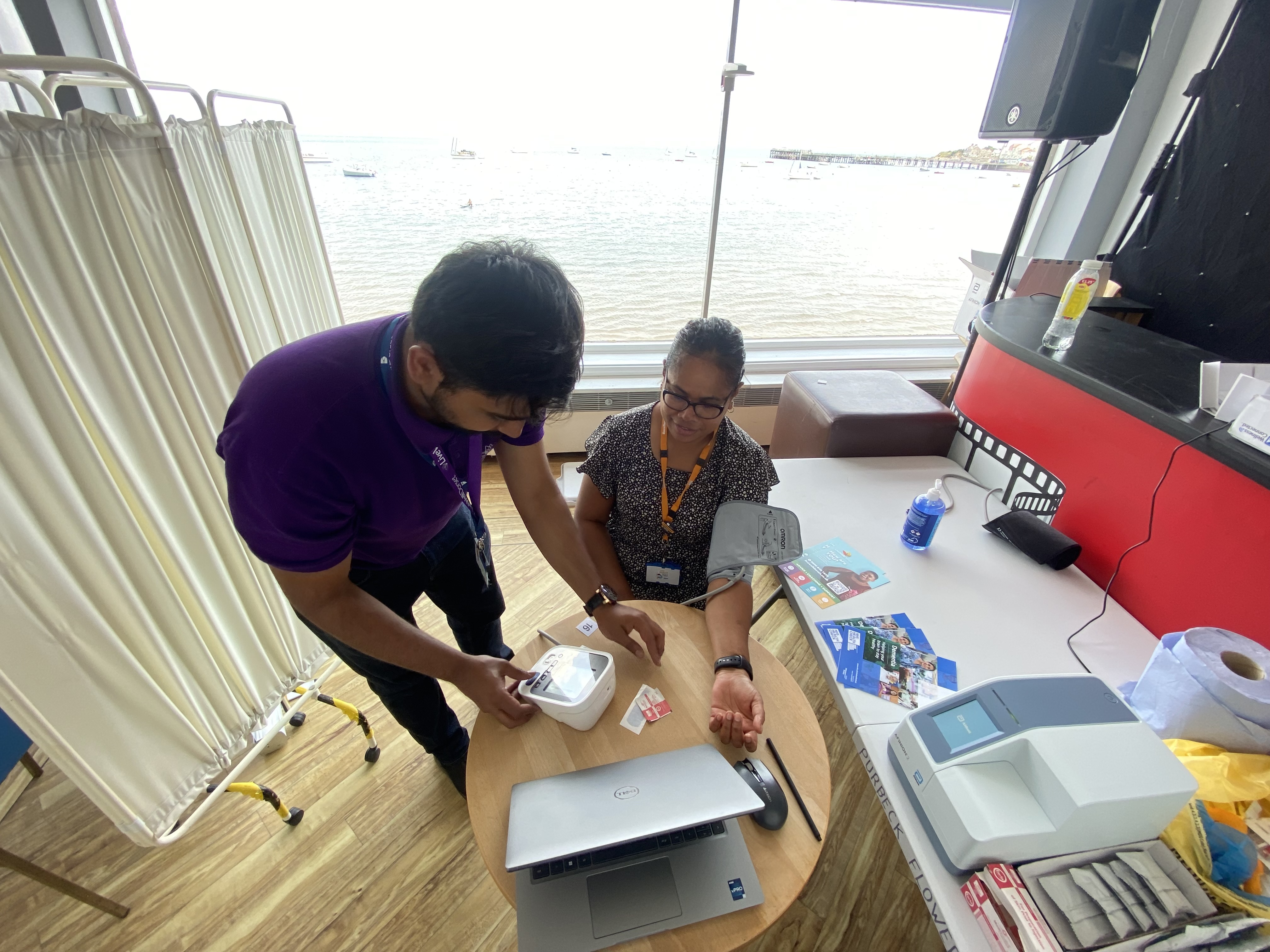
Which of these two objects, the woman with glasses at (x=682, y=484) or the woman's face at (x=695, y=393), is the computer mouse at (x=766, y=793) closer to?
the woman with glasses at (x=682, y=484)

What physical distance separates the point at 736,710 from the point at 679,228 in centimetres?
266

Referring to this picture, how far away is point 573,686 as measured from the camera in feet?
3.09

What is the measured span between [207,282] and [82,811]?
1.53m

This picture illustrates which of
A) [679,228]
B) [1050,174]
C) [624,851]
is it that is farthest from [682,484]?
[679,228]

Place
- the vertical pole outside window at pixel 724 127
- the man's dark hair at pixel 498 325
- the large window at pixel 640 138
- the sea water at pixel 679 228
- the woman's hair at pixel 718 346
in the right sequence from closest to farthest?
1. the man's dark hair at pixel 498 325
2. the woman's hair at pixel 718 346
3. the large window at pixel 640 138
4. the vertical pole outside window at pixel 724 127
5. the sea water at pixel 679 228

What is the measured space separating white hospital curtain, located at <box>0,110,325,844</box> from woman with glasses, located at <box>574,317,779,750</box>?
986 millimetres

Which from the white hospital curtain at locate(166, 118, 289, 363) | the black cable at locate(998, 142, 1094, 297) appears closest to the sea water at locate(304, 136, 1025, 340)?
the black cable at locate(998, 142, 1094, 297)

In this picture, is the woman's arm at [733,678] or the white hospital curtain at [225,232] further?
the white hospital curtain at [225,232]

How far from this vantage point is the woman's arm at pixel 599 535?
54.0 inches

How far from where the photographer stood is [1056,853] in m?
0.73

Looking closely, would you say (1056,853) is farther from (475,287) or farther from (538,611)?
(538,611)

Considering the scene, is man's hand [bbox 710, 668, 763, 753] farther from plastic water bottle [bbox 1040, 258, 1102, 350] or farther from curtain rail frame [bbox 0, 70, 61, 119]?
curtain rail frame [bbox 0, 70, 61, 119]

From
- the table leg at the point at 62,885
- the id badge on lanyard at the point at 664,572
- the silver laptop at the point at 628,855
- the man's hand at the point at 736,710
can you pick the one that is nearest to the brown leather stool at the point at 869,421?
the id badge on lanyard at the point at 664,572

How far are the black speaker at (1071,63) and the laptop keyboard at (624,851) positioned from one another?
2.31 m
